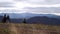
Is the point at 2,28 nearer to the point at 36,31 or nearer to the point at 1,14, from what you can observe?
the point at 36,31

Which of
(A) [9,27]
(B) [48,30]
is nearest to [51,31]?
(B) [48,30]

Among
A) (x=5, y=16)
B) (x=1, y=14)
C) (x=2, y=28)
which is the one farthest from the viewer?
(x=1, y=14)

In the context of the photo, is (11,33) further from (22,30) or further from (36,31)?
(36,31)

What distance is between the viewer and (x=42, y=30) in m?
15.2

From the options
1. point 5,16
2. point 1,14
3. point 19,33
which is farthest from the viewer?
point 1,14

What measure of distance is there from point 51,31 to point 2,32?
3731 mm

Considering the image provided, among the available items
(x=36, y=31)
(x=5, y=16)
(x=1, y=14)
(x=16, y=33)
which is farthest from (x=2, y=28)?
(x=1, y=14)

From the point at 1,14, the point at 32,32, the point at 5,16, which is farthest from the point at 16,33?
the point at 1,14

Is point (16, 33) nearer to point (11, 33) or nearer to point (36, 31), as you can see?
point (11, 33)

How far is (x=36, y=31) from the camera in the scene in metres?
15.1

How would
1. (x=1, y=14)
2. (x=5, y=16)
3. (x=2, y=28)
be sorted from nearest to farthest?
(x=2, y=28), (x=5, y=16), (x=1, y=14)

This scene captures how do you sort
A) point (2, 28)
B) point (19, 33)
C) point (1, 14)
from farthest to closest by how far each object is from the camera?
point (1, 14), point (2, 28), point (19, 33)

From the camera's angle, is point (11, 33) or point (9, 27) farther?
point (9, 27)

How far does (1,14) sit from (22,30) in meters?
8.57
